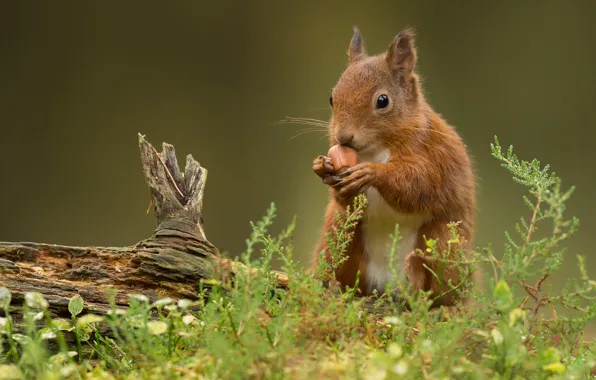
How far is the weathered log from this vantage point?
49.8 inches

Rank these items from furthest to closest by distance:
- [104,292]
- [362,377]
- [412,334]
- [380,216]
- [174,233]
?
[380,216]
[174,233]
[104,292]
[412,334]
[362,377]

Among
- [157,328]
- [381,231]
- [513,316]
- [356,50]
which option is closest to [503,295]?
[513,316]

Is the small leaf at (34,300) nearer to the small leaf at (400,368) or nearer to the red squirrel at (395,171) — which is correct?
the small leaf at (400,368)

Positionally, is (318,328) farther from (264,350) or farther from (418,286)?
(418,286)

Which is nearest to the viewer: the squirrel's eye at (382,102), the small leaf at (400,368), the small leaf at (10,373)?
the small leaf at (400,368)

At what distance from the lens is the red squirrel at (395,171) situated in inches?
56.8

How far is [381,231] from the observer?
60.8 inches

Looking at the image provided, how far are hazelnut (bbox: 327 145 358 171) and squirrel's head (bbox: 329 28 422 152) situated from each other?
0.05 ft

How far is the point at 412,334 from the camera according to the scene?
1059 millimetres

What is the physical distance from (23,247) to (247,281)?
0.68 metres

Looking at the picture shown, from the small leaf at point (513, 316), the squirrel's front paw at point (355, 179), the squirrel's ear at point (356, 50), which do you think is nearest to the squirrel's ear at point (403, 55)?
the squirrel's ear at point (356, 50)

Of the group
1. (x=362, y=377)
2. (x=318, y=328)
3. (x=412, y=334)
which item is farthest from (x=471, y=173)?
(x=362, y=377)

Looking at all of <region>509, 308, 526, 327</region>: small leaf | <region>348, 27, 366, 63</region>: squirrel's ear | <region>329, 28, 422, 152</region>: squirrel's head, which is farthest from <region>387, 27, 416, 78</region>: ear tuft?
<region>509, 308, 526, 327</region>: small leaf

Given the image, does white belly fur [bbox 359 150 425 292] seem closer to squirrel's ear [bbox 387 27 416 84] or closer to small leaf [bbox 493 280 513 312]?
squirrel's ear [bbox 387 27 416 84]
